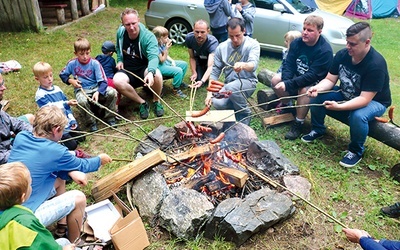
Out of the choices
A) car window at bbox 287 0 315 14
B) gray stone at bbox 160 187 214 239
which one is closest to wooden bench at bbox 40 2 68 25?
car window at bbox 287 0 315 14

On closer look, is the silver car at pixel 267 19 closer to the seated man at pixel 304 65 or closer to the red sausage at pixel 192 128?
the seated man at pixel 304 65

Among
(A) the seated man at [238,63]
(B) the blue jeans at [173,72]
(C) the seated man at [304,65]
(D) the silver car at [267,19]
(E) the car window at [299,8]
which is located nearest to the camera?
(C) the seated man at [304,65]

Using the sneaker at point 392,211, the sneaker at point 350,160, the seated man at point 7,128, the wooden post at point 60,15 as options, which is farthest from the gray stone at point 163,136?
the wooden post at point 60,15

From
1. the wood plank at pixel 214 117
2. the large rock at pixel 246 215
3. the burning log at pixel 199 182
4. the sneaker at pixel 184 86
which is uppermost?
the wood plank at pixel 214 117

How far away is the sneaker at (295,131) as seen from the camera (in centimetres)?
434

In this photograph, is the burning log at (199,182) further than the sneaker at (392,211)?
Yes

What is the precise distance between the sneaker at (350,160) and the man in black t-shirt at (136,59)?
8.50 feet

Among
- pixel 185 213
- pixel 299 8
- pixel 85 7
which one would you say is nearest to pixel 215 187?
pixel 185 213

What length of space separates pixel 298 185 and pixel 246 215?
0.77 metres

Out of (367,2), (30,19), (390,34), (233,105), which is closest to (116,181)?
(233,105)

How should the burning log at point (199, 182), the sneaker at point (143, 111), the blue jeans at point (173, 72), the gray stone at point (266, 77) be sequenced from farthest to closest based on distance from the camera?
the gray stone at point (266, 77) < the blue jeans at point (173, 72) < the sneaker at point (143, 111) < the burning log at point (199, 182)

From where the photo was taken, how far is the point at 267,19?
7270 mm

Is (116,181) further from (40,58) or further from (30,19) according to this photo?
(30,19)

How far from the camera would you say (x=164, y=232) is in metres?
2.91
